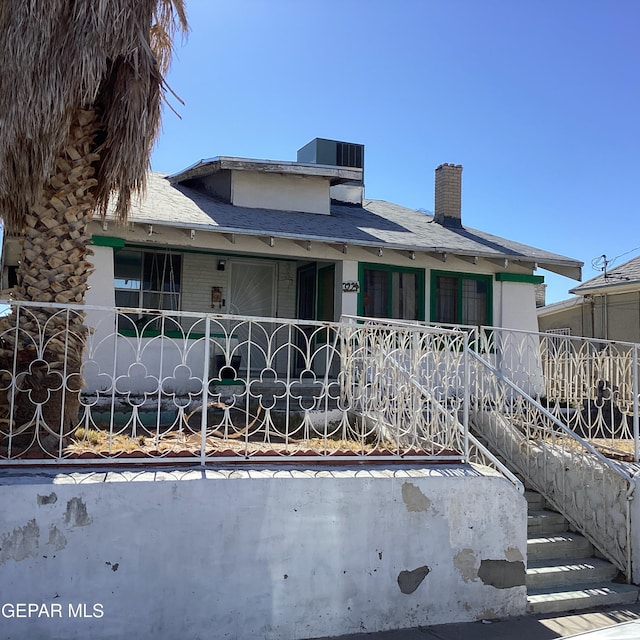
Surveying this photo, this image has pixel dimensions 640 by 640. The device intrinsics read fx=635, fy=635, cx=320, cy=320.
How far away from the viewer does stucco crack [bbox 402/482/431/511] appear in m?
5.29

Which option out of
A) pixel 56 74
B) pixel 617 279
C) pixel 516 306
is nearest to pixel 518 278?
pixel 516 306

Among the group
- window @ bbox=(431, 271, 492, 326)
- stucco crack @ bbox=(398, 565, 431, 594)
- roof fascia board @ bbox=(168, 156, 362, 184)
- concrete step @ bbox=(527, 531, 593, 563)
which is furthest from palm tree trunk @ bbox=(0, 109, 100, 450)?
window @ bbox=(431, 271, 492, 326)

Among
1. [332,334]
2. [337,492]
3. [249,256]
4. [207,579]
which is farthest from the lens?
[249,256]

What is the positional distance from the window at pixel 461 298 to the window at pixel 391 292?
317mm

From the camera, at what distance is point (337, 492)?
16.8 feet

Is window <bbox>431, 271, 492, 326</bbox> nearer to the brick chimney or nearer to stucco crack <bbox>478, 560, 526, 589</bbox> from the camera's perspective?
the brick chimney

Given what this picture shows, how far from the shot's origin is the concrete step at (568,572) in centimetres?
609

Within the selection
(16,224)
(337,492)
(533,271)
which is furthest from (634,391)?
(16,224)

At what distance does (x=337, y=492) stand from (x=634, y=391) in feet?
13.7

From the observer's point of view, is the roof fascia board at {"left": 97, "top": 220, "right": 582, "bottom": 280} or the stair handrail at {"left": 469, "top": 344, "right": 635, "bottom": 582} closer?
the stair handrail at {"left": 469, "top": 344, "right": 635, "bottom": 582}

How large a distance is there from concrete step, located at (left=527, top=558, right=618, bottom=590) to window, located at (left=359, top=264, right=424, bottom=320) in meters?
6.10

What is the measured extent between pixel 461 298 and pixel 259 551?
8.61 m

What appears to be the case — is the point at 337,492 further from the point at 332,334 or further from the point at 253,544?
the point at 332,334

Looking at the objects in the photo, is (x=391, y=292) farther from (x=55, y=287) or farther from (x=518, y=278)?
(x=55, y=287)
